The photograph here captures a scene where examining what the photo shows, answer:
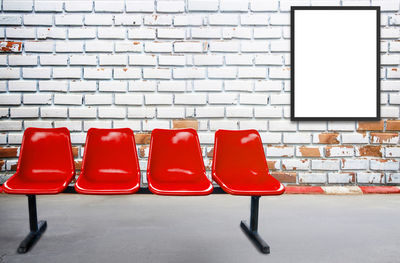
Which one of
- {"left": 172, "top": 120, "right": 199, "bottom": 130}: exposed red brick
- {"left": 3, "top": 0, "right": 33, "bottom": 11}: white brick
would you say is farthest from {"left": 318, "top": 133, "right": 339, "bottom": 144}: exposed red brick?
{"left": 3, "top": 0, "right": 33, "bottom": 11}: white brick

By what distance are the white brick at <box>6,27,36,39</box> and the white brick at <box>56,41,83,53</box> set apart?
240 millimetres

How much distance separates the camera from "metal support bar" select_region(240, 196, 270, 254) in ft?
5.14

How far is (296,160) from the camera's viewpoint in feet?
8.96

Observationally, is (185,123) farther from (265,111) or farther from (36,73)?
(36,73)

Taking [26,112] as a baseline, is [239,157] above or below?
below

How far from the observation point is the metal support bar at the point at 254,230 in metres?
1.57

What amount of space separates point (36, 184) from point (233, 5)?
2.12m

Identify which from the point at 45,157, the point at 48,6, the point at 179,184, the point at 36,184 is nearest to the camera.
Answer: the point at 36,184

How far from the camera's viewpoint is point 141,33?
2682 mm

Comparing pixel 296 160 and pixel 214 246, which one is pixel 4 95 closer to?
pixel 214 246

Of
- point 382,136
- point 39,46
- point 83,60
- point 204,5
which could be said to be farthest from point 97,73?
point 382,136

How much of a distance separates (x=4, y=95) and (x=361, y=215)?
3072 mm

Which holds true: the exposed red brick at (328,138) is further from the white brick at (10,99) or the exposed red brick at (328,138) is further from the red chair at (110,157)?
the white brick at (10,99)

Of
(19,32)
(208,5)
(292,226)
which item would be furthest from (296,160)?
(19,32)
